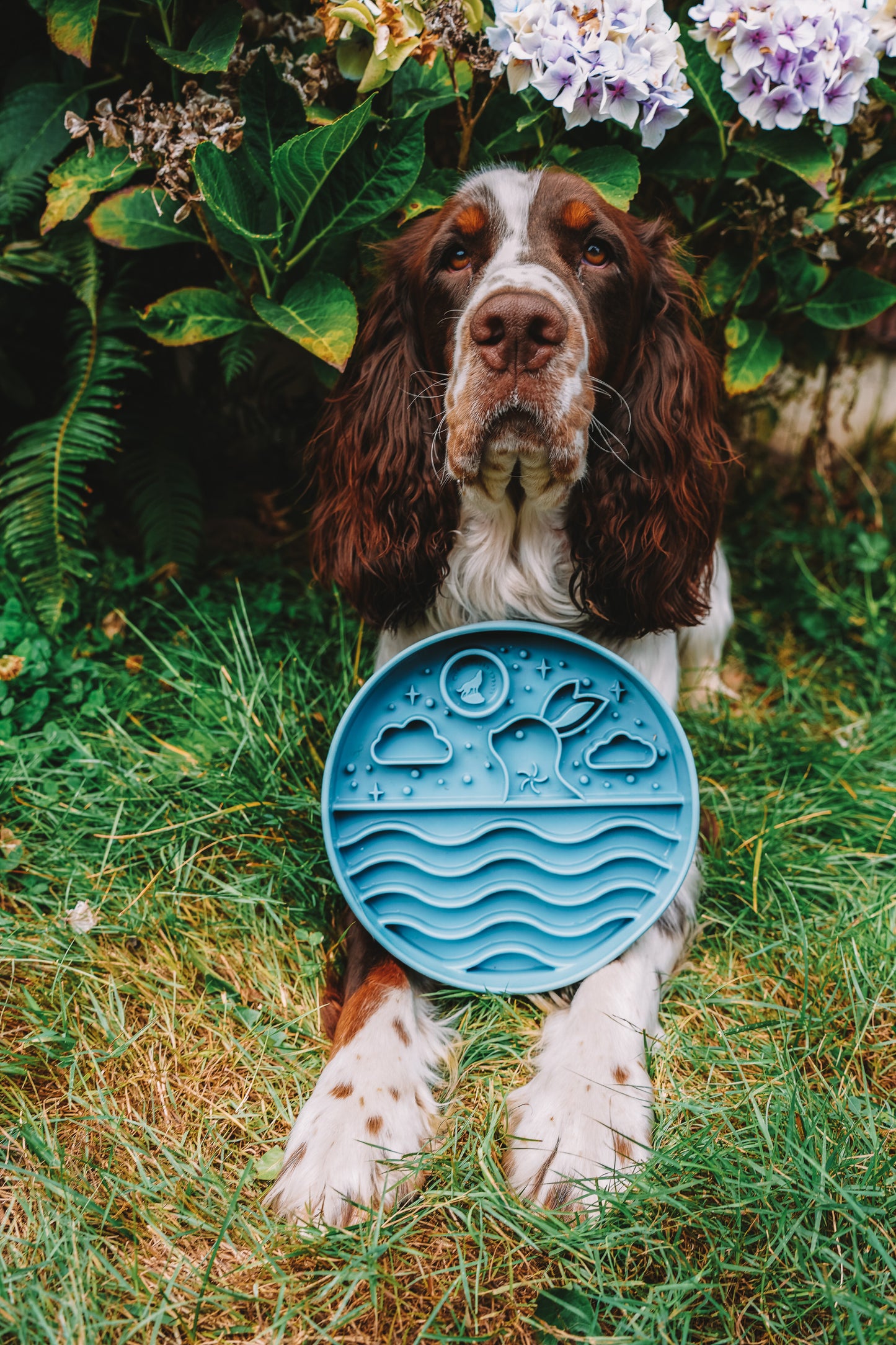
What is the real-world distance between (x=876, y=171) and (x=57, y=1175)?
2.95 metres

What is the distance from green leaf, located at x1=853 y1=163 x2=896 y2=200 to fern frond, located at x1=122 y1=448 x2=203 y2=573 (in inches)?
79.8

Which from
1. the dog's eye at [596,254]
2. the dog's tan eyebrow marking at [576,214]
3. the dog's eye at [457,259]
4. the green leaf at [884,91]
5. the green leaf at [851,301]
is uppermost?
the green leaf at [884,91]

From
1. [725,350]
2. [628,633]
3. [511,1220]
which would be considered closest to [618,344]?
[628,633]

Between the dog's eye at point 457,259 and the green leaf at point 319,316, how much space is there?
0.75 ft

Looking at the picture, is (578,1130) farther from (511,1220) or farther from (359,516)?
(359,516)

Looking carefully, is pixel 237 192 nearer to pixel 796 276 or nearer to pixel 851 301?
pixel 796 276

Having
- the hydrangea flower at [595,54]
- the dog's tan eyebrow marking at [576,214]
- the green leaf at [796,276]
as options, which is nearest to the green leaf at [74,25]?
the hydrangea flower at [595,54]

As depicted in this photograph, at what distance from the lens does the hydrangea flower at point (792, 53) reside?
6.91 feet

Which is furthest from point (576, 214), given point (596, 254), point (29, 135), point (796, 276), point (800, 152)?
point (29, 135)

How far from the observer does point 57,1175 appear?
1570 millimetres

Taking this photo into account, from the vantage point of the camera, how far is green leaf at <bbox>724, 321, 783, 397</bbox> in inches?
104

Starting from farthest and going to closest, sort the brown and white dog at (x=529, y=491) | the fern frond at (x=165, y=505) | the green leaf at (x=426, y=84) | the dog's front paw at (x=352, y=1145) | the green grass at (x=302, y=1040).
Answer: the fern frond at (x=165, y=505)
the green leaf at (x=426, y=84)
the brown and white dog at (x=529, y=491)
the dog's front paw at (x=352, y=1145)
the green grass at (x=302, y=1040)

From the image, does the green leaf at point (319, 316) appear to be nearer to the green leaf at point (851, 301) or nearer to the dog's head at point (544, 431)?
the dog's head at point (544, 431)

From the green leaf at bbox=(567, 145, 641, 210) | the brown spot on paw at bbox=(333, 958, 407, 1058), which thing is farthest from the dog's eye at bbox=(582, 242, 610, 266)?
the brown spot on paw at bbox=(333, 958, 407, 1058)
